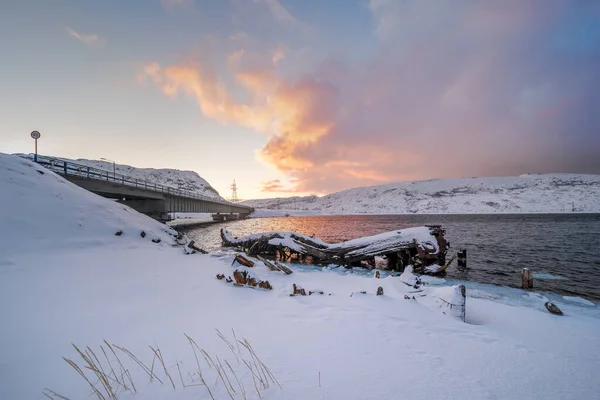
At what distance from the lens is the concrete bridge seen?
24156 mm

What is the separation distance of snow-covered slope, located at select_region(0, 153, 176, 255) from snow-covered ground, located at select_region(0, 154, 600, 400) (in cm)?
58

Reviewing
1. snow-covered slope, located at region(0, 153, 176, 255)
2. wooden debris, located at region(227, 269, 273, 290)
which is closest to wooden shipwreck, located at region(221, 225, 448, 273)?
wooden debris, located at region(227, 269, 273, 290)

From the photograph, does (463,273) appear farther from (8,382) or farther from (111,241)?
(111,241)

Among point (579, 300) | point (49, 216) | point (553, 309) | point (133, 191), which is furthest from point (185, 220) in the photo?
point (579, 300)

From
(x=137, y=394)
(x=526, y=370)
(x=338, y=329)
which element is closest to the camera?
(x=137, y=394)

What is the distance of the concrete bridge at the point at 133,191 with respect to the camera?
951 inches

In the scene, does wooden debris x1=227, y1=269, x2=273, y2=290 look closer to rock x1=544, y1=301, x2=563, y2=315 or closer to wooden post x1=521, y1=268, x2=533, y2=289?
rock x1=544, y1=301, x2=563, y2=315

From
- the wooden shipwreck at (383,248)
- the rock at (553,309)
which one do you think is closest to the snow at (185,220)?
the wooden shipwreck at (383,248)

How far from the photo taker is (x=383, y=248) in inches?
610

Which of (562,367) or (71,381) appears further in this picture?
(562,367)

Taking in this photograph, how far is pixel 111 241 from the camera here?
504 inches

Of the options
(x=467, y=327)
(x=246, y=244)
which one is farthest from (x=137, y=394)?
(x=246, y=244)

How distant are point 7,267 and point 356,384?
11665mm

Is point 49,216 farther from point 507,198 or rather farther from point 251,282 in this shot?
point 507,198
